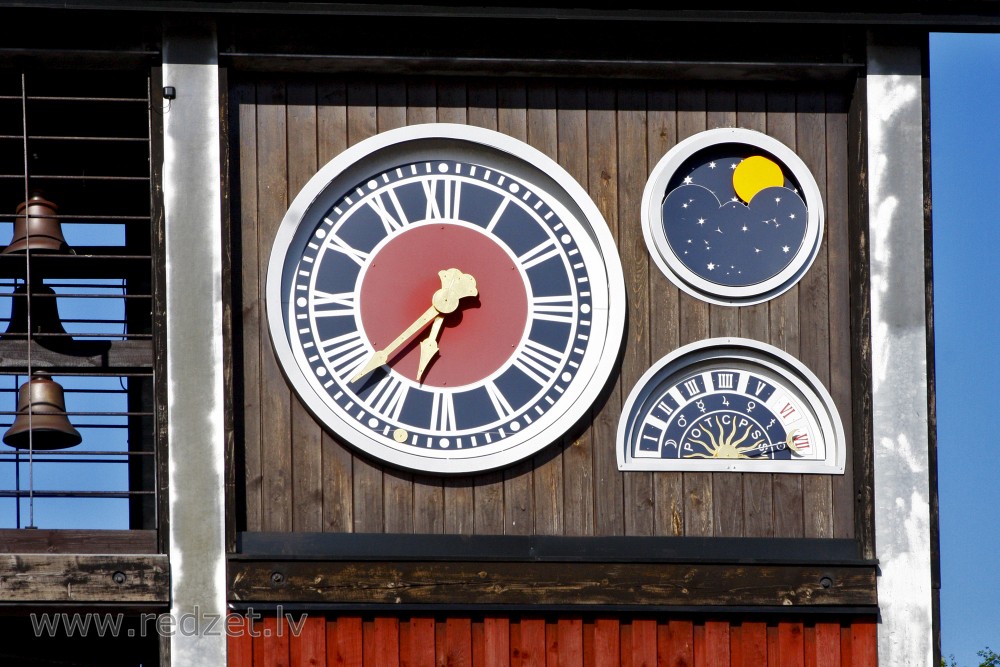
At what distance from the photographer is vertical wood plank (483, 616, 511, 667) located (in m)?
11.8

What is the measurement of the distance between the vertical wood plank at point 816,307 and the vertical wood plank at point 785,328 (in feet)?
0.12

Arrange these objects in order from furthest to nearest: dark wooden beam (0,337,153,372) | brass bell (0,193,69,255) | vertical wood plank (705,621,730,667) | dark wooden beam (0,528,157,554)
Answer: dark wooden beam (0,337,153,372) → brass bell (0,193,69,255) → dark wooden beam (0,528,157,554) → vertical wood plank (705,621,730,667)

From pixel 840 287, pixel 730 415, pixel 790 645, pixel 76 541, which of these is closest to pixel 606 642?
pixel 790 645

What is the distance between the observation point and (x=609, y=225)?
12.5m

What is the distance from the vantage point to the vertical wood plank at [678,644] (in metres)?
11.9

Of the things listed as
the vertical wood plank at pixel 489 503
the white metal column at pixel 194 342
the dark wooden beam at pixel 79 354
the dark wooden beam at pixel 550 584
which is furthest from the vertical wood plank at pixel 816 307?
the dark wooden beam at pixel 79 354

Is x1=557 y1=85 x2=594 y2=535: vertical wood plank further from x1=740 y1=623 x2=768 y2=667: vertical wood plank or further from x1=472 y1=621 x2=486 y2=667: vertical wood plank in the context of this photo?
x1=740 y1=623 x2=768 y2=667: vertical wood plank

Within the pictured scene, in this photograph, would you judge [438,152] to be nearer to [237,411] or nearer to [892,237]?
[237,411]

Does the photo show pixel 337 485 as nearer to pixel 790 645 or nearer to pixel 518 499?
pixel 518 499

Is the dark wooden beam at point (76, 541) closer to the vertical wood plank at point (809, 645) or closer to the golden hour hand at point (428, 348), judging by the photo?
the golden hour hand at point (428, 348)

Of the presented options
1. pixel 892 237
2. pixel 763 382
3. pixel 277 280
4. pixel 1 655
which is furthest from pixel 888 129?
pixel 1 655

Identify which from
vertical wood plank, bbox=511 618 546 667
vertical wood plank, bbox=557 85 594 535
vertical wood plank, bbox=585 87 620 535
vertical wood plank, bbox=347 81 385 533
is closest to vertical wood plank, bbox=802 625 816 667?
vertical wood plank, bbox=585 87 620 535

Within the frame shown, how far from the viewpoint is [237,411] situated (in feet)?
39.6

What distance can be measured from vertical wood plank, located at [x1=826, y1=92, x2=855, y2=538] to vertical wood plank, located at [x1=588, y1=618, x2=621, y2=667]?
1.50 meters
